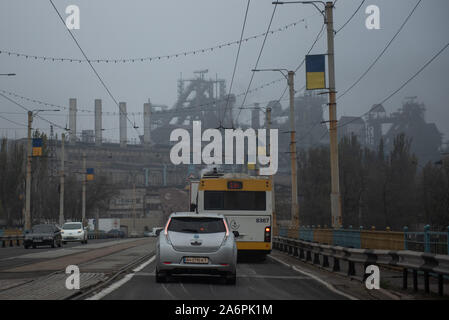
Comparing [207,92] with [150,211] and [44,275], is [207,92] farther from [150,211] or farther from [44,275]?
[44,275]

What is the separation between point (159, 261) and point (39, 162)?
69703 millimetres

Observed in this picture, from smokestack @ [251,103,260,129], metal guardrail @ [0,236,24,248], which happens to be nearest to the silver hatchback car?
metal guardrail @ [0,236,24,248]

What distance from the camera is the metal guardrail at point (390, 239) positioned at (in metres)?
14.4

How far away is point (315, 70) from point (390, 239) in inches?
405

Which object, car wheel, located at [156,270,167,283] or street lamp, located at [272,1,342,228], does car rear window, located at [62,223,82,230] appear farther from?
car wheel, located at [156,270,167,283]

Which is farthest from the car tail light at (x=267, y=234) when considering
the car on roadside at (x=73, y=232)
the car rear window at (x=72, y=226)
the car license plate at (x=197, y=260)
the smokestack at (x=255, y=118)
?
the smokestack at (x=255, y=118)

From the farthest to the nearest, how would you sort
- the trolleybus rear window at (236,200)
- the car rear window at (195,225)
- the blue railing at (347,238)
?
the trolleybus rear window at (236,200) < the blue railing at (347,238) < the car rear window at (195,225)

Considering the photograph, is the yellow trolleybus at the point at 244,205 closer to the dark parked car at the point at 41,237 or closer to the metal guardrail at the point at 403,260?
the metal guardrail at the point at 403,260

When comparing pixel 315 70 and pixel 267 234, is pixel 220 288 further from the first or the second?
pixel 315 70

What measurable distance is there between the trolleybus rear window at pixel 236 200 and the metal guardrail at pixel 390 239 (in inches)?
110

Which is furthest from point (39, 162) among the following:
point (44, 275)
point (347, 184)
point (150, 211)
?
point (44, 275)

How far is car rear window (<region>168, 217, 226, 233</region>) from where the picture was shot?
48.3 ft

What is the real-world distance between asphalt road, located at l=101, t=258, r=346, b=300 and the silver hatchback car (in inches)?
11.4
